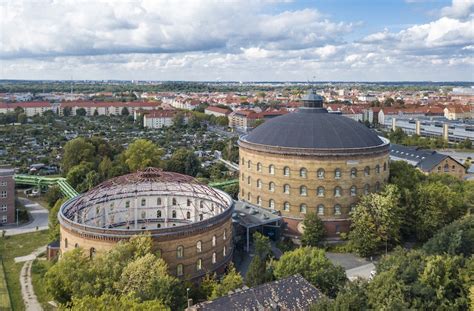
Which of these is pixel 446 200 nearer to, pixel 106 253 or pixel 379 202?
pixel 379 202

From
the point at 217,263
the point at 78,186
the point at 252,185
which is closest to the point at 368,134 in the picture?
the point at 252,185

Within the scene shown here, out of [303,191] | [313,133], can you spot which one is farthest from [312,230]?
[313,133]

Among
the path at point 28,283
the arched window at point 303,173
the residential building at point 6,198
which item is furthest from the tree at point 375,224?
the residential building at point 6,198

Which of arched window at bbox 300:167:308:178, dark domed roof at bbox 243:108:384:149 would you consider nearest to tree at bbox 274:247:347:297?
arched window at bbox 300:167:308:178

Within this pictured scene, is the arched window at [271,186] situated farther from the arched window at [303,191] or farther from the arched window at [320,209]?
the arched window at [320,209]

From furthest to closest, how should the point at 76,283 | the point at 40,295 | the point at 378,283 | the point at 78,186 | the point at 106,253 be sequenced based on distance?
the point at 78,186 < the point at 40,295 < the point at 106,253 < the point at 76,283 < the point at 378,283

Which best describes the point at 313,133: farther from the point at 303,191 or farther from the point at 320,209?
the point at 320,209
